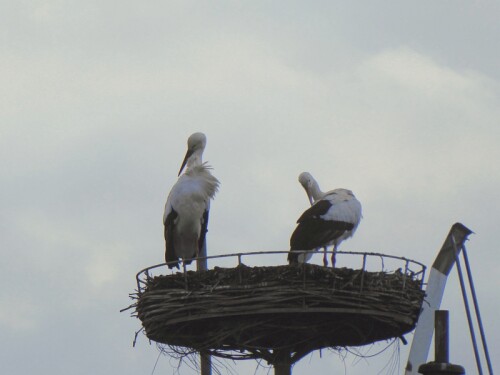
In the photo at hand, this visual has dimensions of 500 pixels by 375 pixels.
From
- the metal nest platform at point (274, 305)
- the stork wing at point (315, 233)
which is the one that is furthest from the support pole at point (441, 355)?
the stork wing at point (315, 233)

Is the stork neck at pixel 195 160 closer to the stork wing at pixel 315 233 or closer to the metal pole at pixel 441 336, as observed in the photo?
the stork wing at pixel 315 233

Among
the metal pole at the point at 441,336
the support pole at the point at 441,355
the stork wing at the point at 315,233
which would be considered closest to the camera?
the support pole at the point at 441,355

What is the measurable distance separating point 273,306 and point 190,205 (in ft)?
9.87

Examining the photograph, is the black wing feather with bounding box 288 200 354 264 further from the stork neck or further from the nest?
the nest

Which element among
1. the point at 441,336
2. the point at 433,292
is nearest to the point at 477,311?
the point at 433,292

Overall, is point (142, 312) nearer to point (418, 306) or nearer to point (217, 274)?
point (217, 274)

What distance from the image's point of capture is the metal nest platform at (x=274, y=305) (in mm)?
6102

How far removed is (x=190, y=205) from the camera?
353 inches

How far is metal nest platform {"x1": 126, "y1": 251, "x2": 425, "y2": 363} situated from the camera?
6.10 metres

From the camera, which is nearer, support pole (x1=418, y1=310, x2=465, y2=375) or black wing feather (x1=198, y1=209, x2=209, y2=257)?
support pole (x1=418, y1=310, x2=465, y2=375)

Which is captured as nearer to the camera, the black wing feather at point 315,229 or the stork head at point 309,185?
the black wing feather at point 315,229

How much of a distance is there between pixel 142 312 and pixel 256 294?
0.74m

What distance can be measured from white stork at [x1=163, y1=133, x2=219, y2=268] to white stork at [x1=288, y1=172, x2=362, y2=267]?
2.71 ft

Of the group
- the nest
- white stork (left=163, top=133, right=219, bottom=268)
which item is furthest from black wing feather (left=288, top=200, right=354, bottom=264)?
the nest
